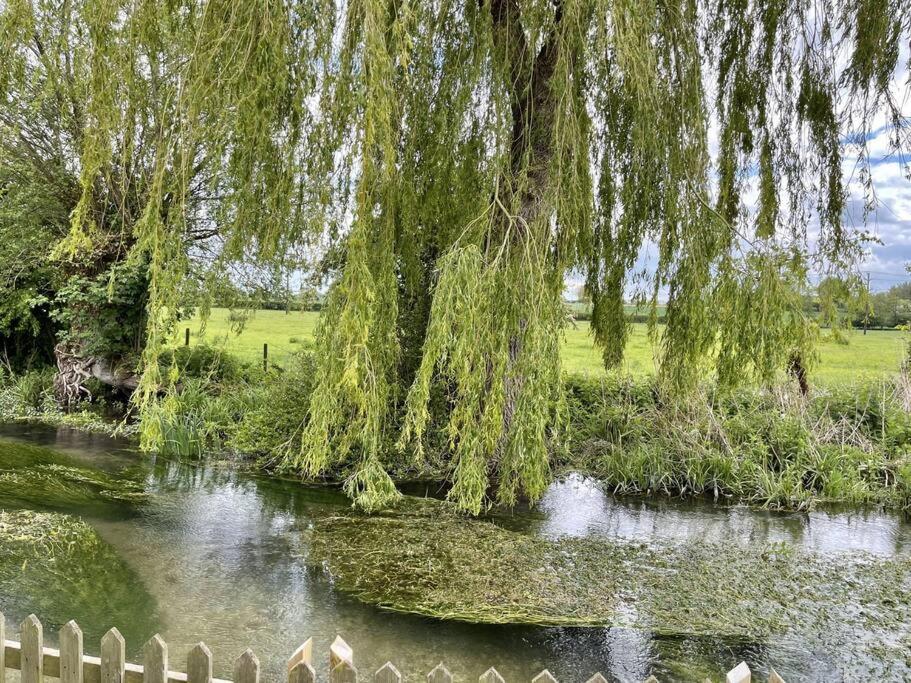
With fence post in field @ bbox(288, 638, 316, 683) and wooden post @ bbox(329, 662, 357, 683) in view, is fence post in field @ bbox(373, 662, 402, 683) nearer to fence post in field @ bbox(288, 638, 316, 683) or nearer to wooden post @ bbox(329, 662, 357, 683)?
wooden post @ bbox(329, 662, 357, 683)

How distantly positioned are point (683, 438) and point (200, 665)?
6329 mm

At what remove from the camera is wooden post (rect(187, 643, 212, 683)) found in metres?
1.98

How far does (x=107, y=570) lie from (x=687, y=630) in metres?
3.64

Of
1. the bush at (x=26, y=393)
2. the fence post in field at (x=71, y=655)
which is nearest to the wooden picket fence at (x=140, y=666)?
the fence post in field at (x=71, y=655)

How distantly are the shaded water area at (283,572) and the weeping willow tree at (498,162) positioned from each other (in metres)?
0.84

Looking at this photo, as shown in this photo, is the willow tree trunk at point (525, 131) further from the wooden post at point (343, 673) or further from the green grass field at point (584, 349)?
the green grass field at point (584, 349)

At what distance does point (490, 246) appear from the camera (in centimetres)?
412

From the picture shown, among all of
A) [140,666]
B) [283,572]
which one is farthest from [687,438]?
[140,666]

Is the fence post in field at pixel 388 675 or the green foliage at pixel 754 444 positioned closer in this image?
the fence post in field at pixel 388 675

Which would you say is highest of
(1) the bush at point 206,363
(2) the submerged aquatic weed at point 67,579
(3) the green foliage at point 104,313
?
(3) the green foliage at point 104,313

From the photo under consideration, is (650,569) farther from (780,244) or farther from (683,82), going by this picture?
(683,82)

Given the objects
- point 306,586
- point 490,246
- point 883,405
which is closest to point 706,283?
point 490,246

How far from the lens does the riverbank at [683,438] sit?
6.85 m

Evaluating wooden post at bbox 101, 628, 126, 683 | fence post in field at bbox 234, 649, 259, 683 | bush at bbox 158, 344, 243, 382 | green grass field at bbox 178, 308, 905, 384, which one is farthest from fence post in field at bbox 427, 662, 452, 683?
bush at bbox 158, 344, 243, 382
